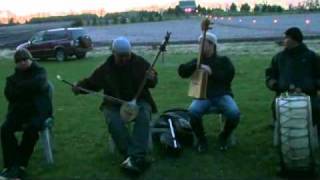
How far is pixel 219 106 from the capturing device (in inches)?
332

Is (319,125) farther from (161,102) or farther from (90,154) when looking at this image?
(161,102)

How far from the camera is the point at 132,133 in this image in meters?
7.86

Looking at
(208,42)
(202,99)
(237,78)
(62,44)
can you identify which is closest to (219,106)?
(202,99)

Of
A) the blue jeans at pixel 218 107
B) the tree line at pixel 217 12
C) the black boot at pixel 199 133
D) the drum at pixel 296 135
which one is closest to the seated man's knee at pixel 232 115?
the blue jeans at pixel 218 107

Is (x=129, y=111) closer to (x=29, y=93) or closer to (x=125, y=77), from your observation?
(x=125, y=77)

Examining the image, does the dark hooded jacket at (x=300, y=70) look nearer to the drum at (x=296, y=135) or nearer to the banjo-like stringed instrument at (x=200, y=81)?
the banjo-like stringed instrument at (x=200, y=81)

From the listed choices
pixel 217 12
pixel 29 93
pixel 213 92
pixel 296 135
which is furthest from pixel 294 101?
pixel 217 12

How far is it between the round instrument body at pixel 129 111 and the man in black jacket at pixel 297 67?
169cm

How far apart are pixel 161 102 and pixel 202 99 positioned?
498 cm

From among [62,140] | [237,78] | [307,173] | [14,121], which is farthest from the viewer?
[237,78]

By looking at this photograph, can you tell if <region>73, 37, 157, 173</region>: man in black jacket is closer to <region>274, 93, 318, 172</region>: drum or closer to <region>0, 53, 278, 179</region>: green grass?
<region>0, 53, 278, 179</region>: green grass

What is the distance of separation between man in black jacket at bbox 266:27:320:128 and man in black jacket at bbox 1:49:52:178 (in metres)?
2.74

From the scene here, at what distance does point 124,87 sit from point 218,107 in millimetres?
1223

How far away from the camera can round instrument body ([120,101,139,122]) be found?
7.83 metres
